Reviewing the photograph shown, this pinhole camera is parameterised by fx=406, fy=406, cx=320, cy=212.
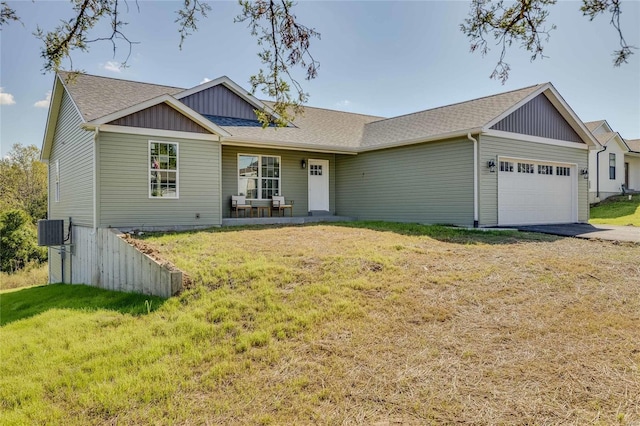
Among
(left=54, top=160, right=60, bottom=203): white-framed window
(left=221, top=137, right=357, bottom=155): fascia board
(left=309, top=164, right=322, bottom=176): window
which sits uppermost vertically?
(left=221, top=137, right=357, bottom=155): fascia board

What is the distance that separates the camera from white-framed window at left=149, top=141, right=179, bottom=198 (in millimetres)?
10469

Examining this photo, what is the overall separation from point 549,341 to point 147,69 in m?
8.41

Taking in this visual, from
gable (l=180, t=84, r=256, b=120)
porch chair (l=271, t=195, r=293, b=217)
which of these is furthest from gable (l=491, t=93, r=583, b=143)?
gable (l=180, t=84, r=256, b=120)

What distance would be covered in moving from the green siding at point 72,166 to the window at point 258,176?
4448 mm

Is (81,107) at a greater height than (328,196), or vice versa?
(81,107)

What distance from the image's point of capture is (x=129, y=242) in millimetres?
7988

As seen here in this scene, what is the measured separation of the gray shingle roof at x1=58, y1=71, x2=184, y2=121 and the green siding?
1.56 ft

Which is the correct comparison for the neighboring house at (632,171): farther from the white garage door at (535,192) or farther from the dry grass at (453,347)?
the dry grass at (453,347)

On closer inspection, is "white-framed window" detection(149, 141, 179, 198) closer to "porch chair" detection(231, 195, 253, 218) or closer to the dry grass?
"porch chair" detection(231, 195, 253, 218)

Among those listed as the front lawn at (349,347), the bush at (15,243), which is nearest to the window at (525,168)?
the front lawn at (349,347)

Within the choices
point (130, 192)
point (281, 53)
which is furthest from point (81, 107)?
point (281, 53)

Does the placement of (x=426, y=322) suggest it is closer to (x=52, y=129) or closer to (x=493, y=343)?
(x=493, y=343)

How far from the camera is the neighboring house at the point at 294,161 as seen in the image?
33.6 feet

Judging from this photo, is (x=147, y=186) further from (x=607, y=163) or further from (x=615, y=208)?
(x=607, y=163)
